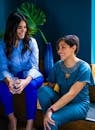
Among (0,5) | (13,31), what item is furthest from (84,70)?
(0,5)

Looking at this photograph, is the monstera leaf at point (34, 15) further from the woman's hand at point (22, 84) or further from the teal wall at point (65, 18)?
the woman's hand at point (22, 84)

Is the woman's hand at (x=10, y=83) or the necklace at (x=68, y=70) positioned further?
the woman's hand at (x=10, y=83)

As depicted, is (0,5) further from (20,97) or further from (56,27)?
(20,97)

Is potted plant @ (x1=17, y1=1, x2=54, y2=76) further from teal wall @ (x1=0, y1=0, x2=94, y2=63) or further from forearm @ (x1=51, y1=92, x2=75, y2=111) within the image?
forearm @ (x1=51, y1=92, x2=75, y2=111)

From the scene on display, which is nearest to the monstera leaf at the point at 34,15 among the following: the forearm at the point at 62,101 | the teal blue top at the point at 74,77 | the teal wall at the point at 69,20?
the teal wall at the point at 69,20

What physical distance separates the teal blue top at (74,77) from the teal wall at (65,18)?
1196 millimetres

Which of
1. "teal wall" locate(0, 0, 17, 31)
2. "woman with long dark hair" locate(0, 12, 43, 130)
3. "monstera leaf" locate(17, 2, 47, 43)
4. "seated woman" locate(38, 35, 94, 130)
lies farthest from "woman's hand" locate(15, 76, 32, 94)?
"teal wall" locate(0, 0, 17, 31)

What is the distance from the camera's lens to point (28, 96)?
2.61 metres

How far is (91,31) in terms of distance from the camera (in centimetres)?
347

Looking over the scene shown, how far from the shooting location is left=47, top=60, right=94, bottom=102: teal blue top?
2.28m

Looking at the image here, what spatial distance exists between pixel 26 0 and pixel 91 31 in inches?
42.5

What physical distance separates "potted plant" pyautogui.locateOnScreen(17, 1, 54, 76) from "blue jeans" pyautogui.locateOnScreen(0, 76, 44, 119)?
0.87 metres

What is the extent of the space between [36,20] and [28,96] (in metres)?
1.36

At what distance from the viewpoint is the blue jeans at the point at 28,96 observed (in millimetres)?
2600
